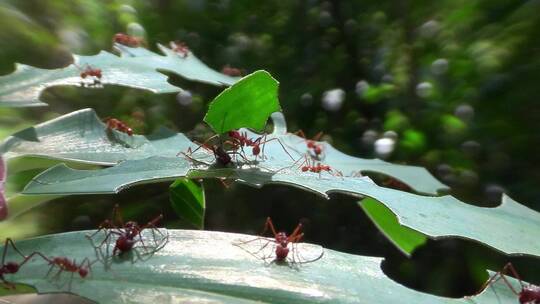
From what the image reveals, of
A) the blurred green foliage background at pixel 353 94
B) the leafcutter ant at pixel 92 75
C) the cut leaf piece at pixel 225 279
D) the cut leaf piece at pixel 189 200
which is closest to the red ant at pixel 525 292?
the cut leaf piece at pixel 225 279

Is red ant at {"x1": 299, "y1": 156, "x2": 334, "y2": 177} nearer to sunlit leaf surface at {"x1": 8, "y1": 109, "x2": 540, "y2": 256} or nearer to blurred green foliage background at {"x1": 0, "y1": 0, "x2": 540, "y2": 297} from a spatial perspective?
sunlit leaf surface at {"x1": 8, "y1": 109, "x2": 540, "y2": 256}

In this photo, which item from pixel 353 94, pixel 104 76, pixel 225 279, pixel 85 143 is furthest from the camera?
pixel 353 94

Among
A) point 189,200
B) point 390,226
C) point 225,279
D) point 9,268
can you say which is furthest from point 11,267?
point 390,226

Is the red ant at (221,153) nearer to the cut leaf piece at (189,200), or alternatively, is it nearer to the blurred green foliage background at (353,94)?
the cut leaf piece at (189,200)

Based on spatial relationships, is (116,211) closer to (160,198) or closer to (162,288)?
(162,288)

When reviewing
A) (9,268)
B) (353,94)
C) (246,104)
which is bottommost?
(9,268)

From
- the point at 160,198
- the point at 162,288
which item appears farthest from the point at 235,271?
the point at 160,198

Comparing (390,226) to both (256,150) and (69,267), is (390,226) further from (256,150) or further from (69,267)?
(69,267)
